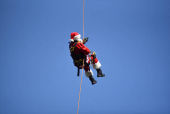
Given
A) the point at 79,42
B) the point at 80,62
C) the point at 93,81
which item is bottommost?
the point at 93,81

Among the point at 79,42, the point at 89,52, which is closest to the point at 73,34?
the point at 79,42

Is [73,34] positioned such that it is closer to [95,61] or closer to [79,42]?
[79,42]

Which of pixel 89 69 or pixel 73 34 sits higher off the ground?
pixel 73 34

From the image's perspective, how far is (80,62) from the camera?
2.50 m

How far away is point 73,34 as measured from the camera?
2.53 meters

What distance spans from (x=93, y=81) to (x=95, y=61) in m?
0.25

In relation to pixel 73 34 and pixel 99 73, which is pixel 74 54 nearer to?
pixel 73 34

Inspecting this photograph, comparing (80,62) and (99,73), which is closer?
(80,62)

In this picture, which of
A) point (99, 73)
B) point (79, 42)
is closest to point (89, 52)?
point (79, 42)

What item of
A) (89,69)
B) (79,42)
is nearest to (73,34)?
(79,42)

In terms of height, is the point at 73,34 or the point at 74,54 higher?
the point at 73,34

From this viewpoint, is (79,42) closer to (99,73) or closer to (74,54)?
(74,54)

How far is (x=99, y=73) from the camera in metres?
2.66

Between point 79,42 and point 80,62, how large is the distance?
0.23 metres
